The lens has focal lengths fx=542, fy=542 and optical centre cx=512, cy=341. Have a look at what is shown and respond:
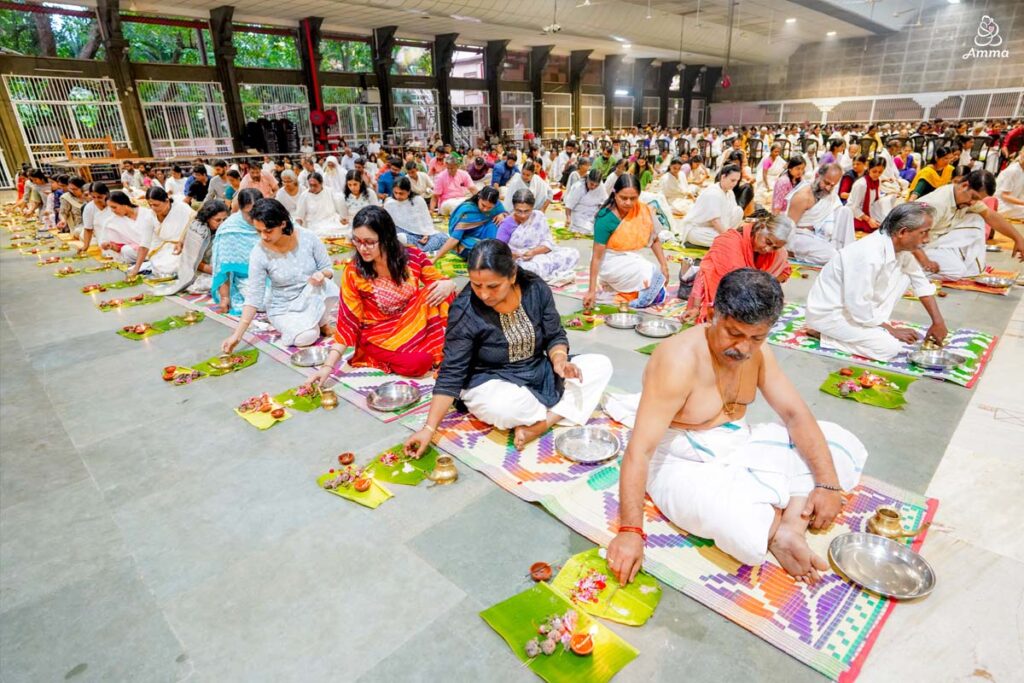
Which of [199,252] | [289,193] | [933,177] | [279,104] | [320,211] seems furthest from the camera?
[279,104]

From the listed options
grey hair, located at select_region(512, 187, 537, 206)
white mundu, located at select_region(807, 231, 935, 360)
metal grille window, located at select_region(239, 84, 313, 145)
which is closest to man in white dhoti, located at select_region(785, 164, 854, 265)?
white mundu, located at select_region(807, 231, 935, 360)

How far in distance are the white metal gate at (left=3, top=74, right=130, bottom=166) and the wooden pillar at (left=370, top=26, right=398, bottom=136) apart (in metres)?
8.06

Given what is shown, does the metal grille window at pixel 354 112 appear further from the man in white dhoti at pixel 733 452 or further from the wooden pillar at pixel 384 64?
the man in white dhoti at pixel 733 452

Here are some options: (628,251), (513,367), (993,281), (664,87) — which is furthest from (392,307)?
(664,87)

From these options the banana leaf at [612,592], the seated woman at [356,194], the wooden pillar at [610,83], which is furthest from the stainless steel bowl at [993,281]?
the wooden pillar at [610,83]

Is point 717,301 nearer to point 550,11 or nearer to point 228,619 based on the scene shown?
point 228,619

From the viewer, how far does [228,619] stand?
1.84m

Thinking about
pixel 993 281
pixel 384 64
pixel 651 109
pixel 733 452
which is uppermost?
pixel 384 64

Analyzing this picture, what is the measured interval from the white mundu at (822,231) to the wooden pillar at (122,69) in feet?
53.3

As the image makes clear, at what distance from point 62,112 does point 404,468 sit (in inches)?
684

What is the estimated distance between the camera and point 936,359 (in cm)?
344

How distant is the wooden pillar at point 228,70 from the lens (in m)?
15.0

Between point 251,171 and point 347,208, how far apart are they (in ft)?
4.62

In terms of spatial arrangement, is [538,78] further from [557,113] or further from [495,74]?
[495,74]
